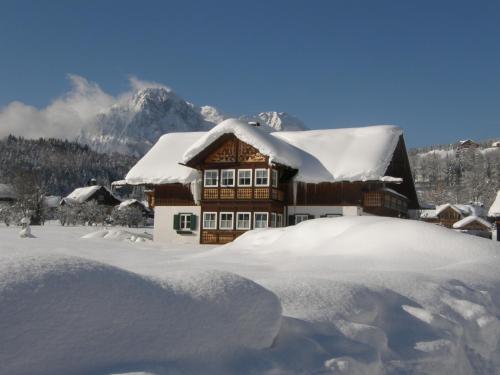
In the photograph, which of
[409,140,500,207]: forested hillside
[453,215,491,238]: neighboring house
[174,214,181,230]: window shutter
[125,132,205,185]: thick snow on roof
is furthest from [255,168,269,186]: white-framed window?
[409,140,500,207]: forested hillside

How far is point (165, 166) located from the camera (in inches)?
1244

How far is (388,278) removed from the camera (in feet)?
27.6

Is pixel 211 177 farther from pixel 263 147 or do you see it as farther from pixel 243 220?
pixel 263 147

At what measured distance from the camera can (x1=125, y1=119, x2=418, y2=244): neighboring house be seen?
27609 mm

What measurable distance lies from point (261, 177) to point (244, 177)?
0.91 m

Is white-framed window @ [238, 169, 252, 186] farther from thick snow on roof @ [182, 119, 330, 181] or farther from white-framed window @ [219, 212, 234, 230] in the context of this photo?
white-framed window @ [219, 212, 234, 230]

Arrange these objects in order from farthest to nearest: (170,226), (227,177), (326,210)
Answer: (170,226)
(227,177)
(326,210)

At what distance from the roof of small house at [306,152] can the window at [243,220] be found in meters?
3.22

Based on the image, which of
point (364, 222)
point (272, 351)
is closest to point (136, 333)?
point (272, 351)

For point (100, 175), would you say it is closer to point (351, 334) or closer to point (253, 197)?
point (253, 197)

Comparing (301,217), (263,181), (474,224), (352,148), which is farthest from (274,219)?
(474,224)

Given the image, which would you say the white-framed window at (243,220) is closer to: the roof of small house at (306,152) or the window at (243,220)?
the window at (243,220)

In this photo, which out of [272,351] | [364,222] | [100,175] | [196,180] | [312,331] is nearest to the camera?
[272,351]

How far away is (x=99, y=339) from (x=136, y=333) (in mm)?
318
